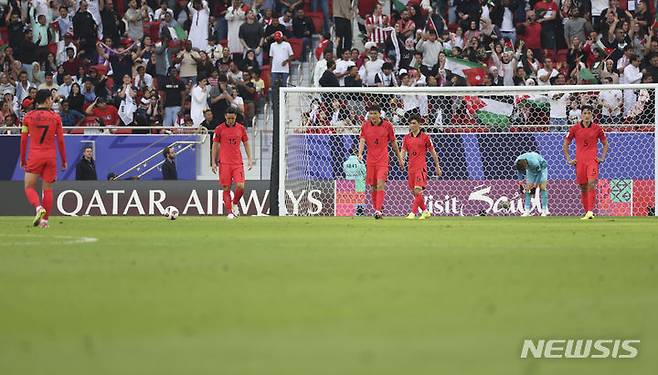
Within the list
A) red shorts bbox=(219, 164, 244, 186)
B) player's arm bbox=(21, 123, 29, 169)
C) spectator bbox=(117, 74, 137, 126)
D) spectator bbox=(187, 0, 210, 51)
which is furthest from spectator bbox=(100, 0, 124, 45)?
player's arm bbox=(21, 123, 29, 169)

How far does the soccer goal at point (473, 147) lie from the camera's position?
2747 centimetres

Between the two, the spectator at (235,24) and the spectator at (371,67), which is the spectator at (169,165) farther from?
the spectator at (371,67)

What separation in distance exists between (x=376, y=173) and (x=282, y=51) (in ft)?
23.9

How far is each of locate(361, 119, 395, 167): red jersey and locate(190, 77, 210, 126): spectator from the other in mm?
6565

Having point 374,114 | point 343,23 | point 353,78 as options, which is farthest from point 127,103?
point 374,114

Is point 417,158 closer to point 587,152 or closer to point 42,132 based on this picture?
point 587,152

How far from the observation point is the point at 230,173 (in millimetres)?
24938

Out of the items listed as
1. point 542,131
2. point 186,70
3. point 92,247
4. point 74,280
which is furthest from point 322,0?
point 74,280

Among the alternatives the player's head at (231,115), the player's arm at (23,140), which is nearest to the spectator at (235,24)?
the player's head at (231,115)

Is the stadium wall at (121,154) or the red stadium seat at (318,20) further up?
the red stadium seat at (318,20)

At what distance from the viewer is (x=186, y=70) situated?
30938 millimetres

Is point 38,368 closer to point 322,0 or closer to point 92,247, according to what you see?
point 92,247

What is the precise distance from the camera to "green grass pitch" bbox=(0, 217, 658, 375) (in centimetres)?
529

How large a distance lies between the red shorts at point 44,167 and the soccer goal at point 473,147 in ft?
27.9
